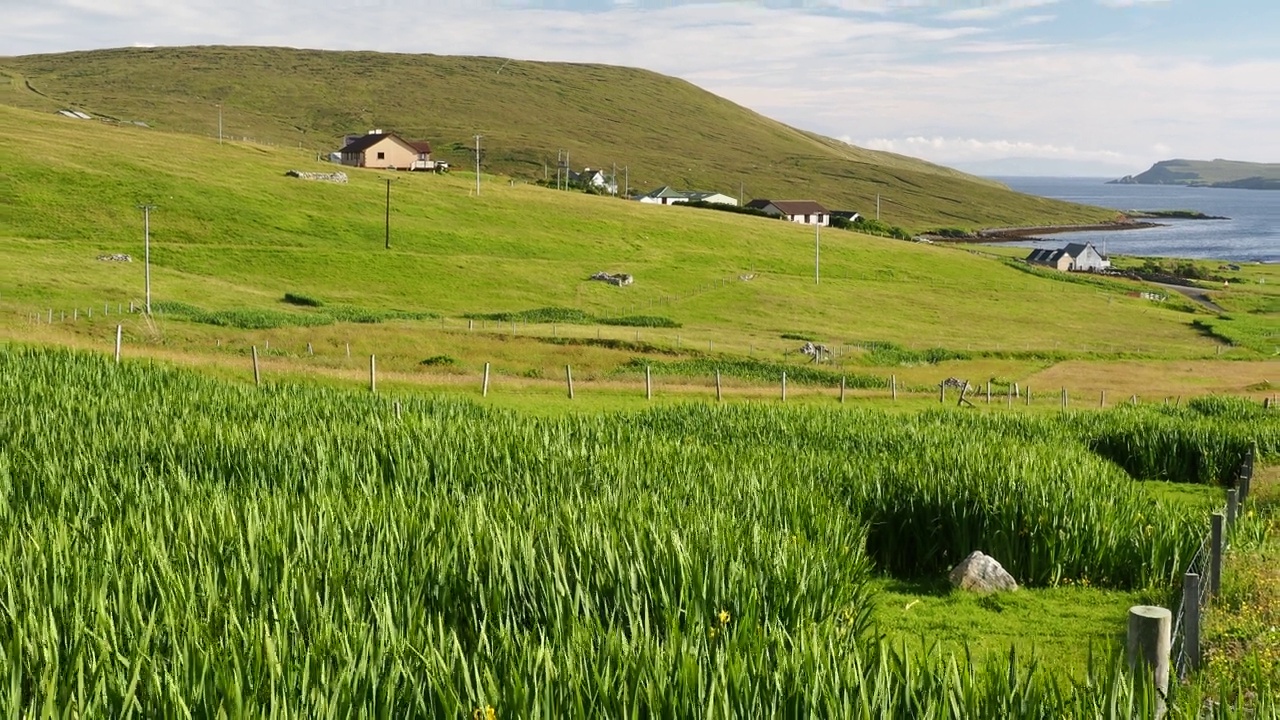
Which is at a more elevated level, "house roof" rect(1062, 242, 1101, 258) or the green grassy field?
"house roof" rect(1062, 242, 1101, 258)

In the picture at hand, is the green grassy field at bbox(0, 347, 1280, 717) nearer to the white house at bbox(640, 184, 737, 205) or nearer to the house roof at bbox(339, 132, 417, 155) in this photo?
the house roof at bbox(339, 132, 417, 155)

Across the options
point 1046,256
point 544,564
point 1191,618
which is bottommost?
point 1191,618

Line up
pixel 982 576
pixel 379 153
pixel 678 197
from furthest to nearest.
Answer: pixel 678 197
pixel 379 153
pixel 982 576

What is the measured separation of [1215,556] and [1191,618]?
324 cm

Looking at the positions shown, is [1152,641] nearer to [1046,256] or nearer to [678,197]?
[1046,256]

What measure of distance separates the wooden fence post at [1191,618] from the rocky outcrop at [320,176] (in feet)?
371

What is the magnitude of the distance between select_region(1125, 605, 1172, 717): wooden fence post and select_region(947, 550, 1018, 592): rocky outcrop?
813 centimetres

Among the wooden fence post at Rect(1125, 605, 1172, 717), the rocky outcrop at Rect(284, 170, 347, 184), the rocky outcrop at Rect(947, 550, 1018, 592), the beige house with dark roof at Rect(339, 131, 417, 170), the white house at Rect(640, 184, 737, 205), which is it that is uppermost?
the beige house with dark roof at Rect(339, 131, 417, 170)

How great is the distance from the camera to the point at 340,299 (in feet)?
257

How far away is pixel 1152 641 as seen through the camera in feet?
23.4

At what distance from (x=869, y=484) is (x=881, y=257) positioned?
330 ft

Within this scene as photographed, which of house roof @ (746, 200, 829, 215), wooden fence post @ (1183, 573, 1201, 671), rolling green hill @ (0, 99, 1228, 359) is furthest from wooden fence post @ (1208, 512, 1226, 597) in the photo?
house roof @ (746, 200, 829, 215)

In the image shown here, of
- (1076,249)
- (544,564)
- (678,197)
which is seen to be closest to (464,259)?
(544,564)

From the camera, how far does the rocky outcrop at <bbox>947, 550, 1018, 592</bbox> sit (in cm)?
1523
